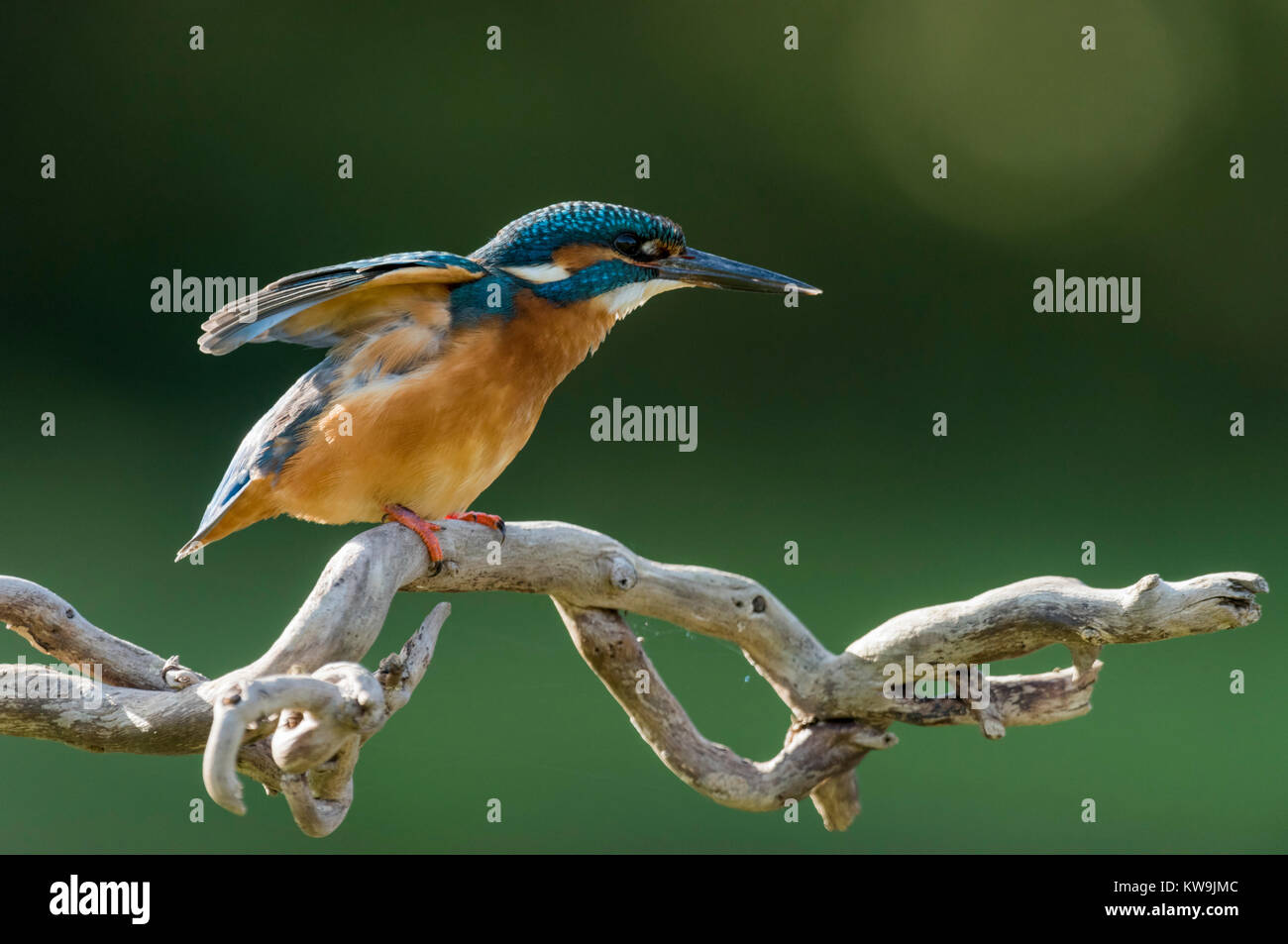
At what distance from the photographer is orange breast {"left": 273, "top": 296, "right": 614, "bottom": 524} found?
152 cm

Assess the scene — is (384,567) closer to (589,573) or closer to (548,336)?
(589,573)

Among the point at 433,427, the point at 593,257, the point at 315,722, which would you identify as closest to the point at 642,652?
the point at 433,427

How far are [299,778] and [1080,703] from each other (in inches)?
33.7

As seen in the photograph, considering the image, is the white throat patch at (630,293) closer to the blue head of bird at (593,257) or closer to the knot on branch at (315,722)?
the blue head of bird at (593,257)

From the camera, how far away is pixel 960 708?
5.14 feet

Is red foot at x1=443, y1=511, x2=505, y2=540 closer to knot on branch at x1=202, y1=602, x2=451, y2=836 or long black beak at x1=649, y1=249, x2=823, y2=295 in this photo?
knot on branch at x1=202, y1=602, x2=451, y2=836

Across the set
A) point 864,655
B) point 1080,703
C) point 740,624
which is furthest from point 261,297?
point 1080,703

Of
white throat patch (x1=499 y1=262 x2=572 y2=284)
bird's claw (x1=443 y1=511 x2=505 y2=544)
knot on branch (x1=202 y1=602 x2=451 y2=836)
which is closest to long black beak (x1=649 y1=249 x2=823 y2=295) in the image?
white throat patch (x1=499 y1=262 x2=572 y2=284)

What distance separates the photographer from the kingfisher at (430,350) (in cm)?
151

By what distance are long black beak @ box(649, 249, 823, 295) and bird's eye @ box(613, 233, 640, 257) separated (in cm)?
3

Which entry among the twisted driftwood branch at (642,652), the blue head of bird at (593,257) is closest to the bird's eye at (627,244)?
the blue head of bird at (593,257)

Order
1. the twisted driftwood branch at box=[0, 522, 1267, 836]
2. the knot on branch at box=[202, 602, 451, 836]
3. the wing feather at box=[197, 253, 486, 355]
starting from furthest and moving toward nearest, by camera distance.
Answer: the wing feather at box=[197, 253, 486, 355] < the twisted driftwood branch at box=[0, 522, 1267, 836] < the knot on branch at box=[202, 602, 451, 836]

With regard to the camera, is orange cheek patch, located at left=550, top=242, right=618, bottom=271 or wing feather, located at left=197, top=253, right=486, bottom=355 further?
orange cheek patch, located at left=550, top=242, right=618, bottom=271

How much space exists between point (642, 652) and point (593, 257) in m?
0.46
